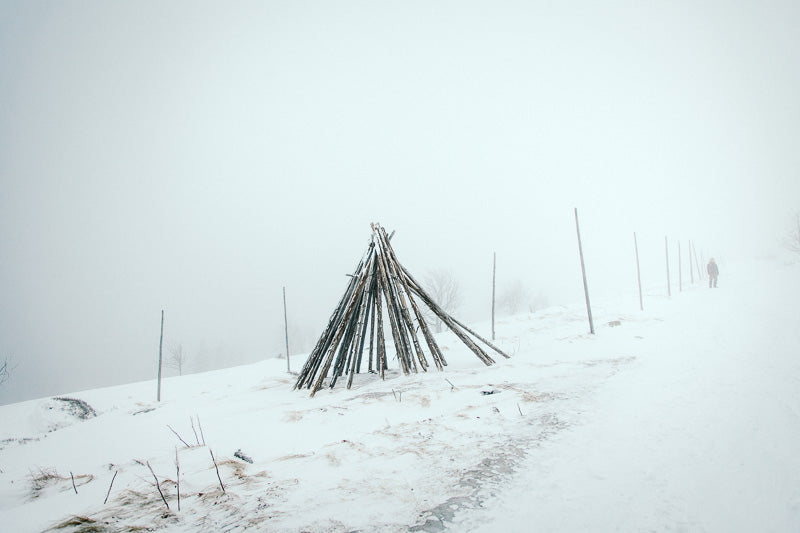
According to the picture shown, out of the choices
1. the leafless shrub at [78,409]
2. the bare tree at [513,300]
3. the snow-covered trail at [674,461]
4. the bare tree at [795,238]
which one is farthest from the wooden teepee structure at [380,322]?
the bare tree at [513,300]

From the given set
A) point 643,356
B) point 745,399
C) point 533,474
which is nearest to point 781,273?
point 643,356

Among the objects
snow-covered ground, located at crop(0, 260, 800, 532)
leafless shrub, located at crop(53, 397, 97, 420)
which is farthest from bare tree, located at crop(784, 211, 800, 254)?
leafless shrub, located at crop(53, 397, 97, 420)

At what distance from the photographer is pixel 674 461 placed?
8.46ft

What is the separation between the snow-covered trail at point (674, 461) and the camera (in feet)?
6.48

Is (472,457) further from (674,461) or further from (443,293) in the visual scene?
(443,293)

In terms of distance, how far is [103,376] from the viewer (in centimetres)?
6694

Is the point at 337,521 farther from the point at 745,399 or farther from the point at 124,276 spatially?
the point at 124,276

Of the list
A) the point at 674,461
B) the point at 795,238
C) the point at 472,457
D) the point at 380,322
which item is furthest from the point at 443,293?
the point at 674,461

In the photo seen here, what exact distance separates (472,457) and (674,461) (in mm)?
1601

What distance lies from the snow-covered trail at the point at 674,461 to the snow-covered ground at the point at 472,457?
15 mm

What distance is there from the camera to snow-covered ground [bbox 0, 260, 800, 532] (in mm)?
2098

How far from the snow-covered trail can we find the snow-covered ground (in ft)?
0.05

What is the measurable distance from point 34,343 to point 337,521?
414ft

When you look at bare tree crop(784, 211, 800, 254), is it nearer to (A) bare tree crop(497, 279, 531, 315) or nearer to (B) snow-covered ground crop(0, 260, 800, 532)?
(A) bare tree crop(497, 279, 531, 315)
